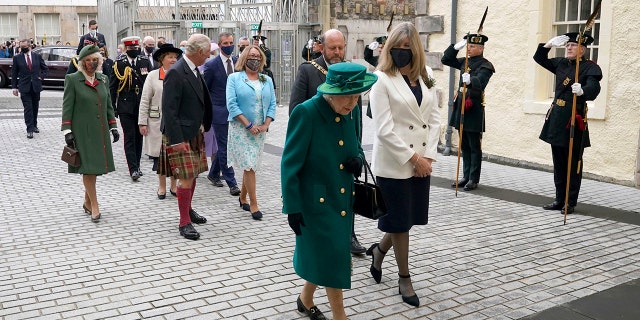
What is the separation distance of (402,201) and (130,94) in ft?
20.3

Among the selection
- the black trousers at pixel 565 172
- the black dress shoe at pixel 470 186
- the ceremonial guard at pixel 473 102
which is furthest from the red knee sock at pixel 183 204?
the black trousers at pixel 565 172

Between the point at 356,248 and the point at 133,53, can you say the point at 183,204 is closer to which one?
the point at 356,248

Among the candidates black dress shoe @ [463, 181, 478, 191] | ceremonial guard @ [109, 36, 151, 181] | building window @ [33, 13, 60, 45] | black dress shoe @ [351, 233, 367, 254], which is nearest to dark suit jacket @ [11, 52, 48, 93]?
ceremonial guard @ [109, 36, 151, 181]

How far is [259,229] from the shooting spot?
7082 mm

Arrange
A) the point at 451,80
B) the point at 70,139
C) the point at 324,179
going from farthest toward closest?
the point at 451,80 < the point at 70,139 < the point at 324,179

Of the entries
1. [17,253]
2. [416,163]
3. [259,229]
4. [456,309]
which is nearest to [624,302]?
[456,309]

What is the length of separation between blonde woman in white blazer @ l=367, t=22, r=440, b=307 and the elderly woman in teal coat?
2.34 feet

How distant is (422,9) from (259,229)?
22.4 ft

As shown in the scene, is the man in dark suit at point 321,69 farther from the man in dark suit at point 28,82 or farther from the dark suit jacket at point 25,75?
the dark suit jacket at point 25,75

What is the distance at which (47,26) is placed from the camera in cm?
3625

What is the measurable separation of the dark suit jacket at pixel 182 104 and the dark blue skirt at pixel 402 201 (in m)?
2.36

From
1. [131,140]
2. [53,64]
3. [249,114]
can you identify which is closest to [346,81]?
[249,114]

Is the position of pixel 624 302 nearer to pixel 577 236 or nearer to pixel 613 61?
pixel 577 236

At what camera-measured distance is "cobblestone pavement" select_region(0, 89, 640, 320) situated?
4.92m
